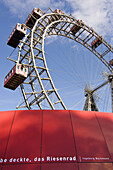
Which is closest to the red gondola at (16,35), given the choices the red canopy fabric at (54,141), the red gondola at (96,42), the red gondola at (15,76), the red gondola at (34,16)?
the red gondola at (34,16)

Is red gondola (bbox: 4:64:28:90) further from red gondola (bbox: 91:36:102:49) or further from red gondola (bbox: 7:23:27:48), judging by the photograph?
red gondola (bbox: 91:36:102:49)

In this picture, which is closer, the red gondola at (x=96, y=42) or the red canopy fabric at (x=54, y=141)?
the red canopy fabric at (x=54, y=141)

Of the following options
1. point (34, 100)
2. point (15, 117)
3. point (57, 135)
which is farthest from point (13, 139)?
point (34, 100)

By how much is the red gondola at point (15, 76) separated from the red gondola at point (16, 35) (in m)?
6.35

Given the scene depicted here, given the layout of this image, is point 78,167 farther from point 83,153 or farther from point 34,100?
point 34,100

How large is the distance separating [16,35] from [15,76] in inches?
293

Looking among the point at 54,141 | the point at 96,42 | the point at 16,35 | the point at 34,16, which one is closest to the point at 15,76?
the point at 16,35

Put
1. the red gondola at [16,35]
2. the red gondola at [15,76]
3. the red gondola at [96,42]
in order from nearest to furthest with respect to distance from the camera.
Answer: the red gondola at [15,76] < the red gondola at [16,35] < the red gondola at [96,42]

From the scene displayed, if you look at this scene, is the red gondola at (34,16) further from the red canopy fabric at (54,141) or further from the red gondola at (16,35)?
the red canopy fabric at (54,141)

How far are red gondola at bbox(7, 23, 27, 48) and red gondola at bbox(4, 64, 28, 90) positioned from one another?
20.8ft

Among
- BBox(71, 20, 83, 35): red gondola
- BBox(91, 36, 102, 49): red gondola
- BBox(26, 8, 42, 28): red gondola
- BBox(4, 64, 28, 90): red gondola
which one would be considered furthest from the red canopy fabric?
BBox(91, 36, 102, 49): red gondola

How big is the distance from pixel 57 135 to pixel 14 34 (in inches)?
665

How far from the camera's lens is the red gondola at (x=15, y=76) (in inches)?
636

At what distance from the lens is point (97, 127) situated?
29.1 feet
